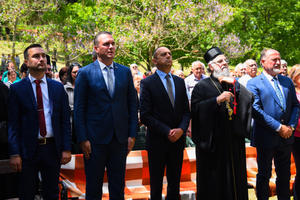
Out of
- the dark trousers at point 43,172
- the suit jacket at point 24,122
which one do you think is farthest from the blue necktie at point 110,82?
the dark trousers at point 43,172

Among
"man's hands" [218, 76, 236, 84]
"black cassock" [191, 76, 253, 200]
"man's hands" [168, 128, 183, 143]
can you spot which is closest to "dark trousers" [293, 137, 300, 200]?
"black cassock" [191, 76, 253, 200]

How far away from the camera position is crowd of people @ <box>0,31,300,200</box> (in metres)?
3.83

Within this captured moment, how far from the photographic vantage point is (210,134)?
448cm

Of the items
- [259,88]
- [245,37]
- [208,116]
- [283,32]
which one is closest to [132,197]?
[208,116]

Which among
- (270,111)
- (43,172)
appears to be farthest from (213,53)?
(43,172)

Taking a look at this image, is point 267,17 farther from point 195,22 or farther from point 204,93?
point 204,93

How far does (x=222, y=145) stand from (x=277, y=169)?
1073 millimetres

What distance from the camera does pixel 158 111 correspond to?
15.2 feet

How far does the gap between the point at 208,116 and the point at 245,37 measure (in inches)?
821

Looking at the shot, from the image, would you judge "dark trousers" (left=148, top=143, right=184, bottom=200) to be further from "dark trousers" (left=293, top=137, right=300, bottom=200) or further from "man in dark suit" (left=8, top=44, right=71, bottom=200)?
"dark trousers" (left=293, top=137, right=300, bottom=200)

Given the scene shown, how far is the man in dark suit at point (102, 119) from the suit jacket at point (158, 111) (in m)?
0.56

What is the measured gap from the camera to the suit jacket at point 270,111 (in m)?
4.88

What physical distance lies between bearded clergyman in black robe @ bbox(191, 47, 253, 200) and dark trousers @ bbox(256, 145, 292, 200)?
→ 1.73 ft

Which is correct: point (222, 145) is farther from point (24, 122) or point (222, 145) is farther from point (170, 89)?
point (24, 122)
